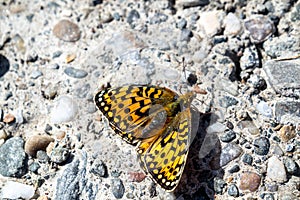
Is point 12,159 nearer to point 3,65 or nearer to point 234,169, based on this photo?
point 3,65

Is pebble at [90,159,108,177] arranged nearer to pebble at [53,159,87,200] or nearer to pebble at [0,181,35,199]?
pebble at [53,159,87,200]

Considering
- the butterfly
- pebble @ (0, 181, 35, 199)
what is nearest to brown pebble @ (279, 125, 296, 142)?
the butterfly

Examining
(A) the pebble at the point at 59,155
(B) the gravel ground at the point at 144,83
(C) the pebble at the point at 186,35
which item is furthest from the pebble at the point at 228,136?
(A) the pebble at the point at 59,155

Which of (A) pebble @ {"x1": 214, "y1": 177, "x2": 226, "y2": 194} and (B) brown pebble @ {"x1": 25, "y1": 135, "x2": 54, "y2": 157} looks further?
(B) brown pebble @ {"x1": 25, "y1": 135, "x2": 54, "y2": 157}

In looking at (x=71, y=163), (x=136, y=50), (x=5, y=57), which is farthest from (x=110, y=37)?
(x=71, y=163)

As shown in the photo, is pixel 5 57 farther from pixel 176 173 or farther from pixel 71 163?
pixel 176 173

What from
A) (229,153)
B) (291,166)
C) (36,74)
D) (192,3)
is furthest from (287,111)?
(36,74)
